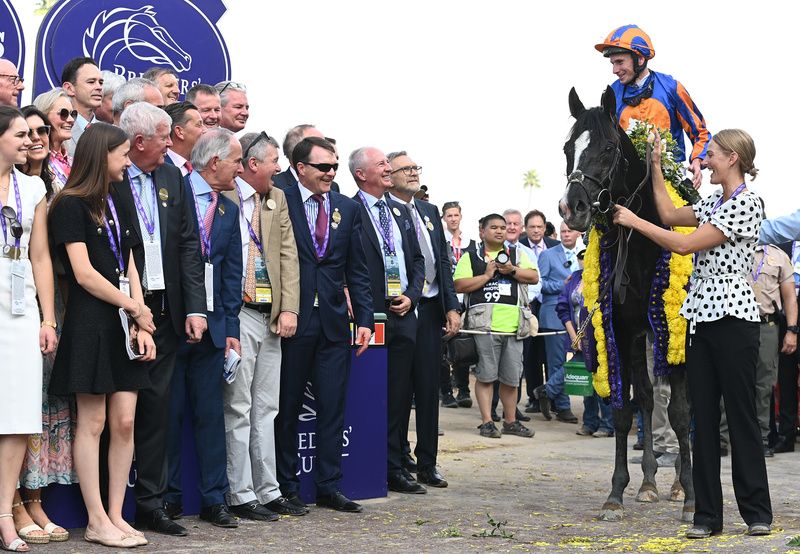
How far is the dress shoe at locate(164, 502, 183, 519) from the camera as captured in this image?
275 inches

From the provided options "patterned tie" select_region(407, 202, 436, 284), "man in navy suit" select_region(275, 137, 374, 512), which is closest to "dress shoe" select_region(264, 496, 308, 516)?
"man in navy suit" select_region(275, 137, 374, 512)

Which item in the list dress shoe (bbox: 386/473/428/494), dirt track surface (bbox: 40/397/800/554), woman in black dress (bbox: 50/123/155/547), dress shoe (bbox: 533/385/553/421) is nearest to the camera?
woman in black dress (bbox: 50/123/155/547)

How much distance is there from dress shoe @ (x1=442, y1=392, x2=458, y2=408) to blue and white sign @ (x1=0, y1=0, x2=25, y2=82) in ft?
26.9

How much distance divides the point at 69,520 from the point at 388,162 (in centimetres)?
371

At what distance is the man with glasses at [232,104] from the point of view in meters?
8.80

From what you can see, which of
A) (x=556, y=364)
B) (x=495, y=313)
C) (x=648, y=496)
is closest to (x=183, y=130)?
(x=648, y=496)

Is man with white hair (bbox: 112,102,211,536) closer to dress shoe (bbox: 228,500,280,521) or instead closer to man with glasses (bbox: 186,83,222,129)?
dress shoe (bbox: 228,500,280,521)

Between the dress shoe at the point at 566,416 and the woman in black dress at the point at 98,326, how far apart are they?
8.39 meters

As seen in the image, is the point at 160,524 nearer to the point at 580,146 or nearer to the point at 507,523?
the point at 507,523

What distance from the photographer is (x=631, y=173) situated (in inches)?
306

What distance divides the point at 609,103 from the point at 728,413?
218 cm

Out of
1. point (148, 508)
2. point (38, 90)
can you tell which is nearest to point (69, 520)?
point (148, 508)

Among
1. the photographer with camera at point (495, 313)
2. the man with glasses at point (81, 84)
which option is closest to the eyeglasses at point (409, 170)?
the man with glasses at point (81, 84)

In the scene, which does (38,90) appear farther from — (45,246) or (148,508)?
(148,508)
